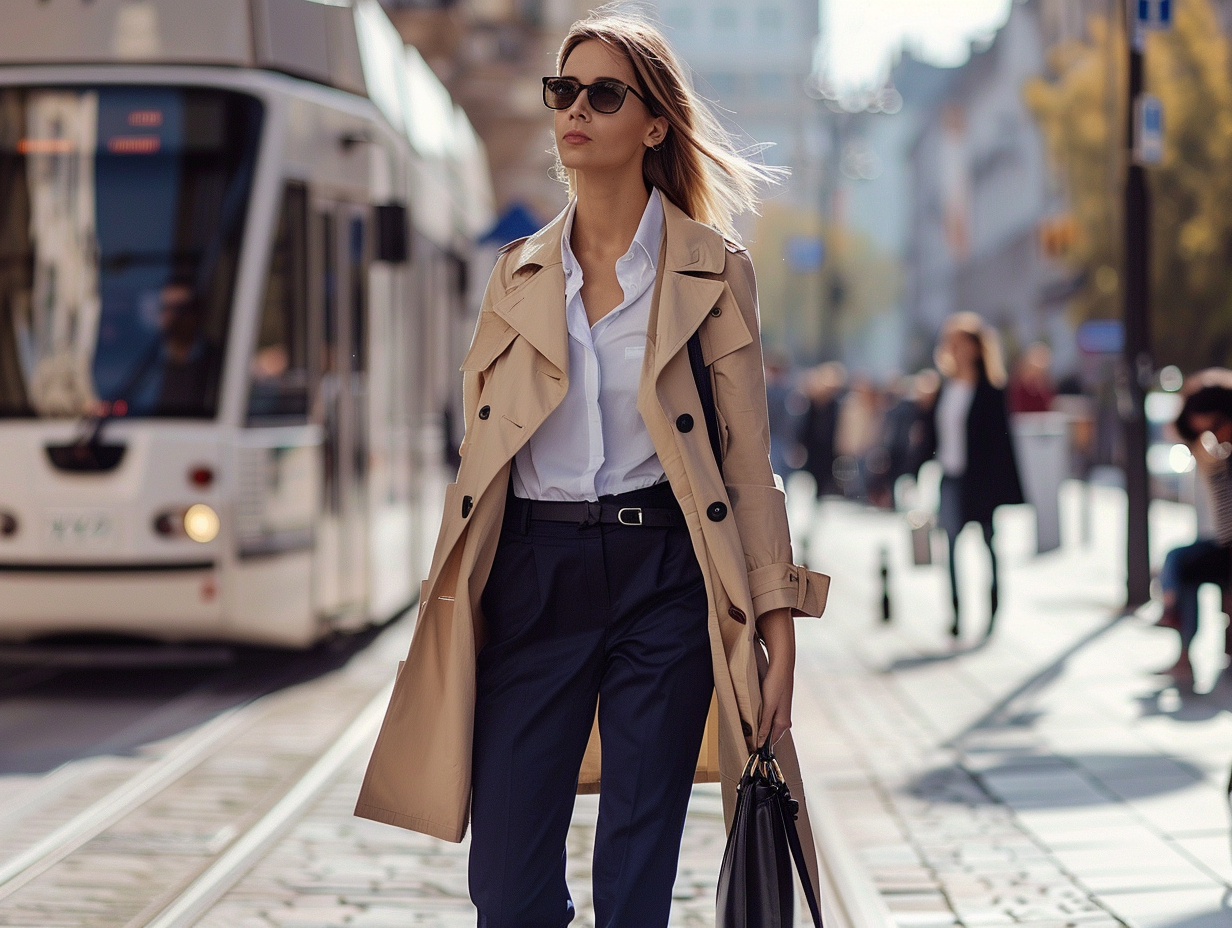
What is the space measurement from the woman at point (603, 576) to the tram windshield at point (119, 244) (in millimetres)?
5332

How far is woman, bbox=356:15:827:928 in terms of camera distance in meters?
2.90

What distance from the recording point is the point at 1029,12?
5325 cm

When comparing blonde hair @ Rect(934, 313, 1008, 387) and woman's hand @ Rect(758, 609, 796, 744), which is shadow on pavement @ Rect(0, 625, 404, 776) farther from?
woman's hand @ Rect(758, 609, 796, 744)

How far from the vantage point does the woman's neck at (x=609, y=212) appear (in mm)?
3064

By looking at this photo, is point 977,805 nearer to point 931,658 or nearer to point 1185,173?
point 931,658

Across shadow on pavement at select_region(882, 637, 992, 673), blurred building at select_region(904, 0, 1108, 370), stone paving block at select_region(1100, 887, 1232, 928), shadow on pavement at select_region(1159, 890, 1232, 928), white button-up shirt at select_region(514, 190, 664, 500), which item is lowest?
shadow on pavement at select_region(882, 637, 992, 673)

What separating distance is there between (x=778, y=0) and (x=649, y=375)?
119 metres

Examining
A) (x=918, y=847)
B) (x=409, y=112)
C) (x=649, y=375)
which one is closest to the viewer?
(x=649, y=375)

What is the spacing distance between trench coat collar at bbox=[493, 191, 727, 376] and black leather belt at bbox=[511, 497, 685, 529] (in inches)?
8.9

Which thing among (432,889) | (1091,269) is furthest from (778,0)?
(432,889)

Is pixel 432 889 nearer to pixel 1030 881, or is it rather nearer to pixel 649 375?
pixel 1030 881

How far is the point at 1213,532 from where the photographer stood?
7988mm

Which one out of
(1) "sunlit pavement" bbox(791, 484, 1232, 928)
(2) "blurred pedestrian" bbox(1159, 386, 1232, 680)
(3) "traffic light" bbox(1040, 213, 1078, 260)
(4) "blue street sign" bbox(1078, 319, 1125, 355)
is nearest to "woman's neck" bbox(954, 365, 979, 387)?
(1) "sunlit pavement" bbox(791, 484, 1232, 928)

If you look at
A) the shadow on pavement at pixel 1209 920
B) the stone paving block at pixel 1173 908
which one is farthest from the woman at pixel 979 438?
the shadow on pavement at pixel 1209 920
